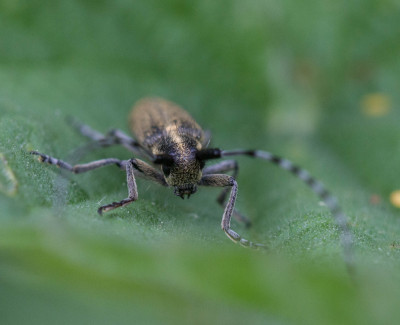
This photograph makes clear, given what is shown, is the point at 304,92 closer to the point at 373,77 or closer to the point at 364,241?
the point at 373,77

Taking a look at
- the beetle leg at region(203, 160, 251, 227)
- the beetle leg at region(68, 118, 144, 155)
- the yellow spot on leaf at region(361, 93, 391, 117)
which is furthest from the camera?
the yellow spot on leaf at region(361, 93, 391, 117)

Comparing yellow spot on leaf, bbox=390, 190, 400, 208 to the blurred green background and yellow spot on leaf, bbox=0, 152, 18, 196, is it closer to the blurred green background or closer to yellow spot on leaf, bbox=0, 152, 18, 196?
the blurred green background

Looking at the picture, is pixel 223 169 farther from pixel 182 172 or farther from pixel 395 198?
pixel 395 198

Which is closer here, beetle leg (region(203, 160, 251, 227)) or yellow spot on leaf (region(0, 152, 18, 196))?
yellow spot on leaf (region(0, 152, 18, 196))

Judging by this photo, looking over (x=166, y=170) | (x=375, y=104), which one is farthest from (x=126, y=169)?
(x=375, y=104)

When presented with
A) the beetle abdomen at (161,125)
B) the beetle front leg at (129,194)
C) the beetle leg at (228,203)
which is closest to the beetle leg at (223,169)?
the beetle leg at (228,203)

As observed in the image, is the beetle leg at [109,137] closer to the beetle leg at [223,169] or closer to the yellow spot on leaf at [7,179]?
the beetle leg at [223,169]

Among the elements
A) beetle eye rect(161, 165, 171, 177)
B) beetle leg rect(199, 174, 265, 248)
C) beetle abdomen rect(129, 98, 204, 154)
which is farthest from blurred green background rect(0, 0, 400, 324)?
beetle abdomen rect(129, 98, 204, 154)
